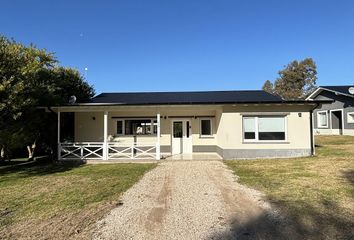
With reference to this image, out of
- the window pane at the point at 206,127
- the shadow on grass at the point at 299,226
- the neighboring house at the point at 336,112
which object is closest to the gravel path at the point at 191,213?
the shadow on grass at the point at 299,226

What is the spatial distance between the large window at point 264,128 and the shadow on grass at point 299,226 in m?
8.75

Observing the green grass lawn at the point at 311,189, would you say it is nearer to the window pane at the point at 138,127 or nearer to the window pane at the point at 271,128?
the window pane at the point at 271,128

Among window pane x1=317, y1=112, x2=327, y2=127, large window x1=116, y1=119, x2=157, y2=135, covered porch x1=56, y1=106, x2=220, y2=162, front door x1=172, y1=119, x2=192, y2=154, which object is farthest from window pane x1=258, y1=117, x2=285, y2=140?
window pane x1=317, y1=112, x2=327, y2=127

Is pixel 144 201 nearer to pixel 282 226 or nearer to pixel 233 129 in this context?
pixel 282 226

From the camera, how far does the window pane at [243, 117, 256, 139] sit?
1473cm

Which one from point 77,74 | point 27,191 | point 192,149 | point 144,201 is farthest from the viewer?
point 77,74

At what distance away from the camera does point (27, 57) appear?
512 inches

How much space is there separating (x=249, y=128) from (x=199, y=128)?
3738mm

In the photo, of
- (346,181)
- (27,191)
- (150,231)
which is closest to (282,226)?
(150,231)

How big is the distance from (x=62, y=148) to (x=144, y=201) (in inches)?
395

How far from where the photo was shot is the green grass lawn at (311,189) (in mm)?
5031

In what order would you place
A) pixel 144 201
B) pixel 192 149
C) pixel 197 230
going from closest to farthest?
pixel 197 230
pixel 144 201
pixel 192 149

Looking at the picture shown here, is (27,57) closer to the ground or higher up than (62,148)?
higher up

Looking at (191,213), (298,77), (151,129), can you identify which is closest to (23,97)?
(151,129)
